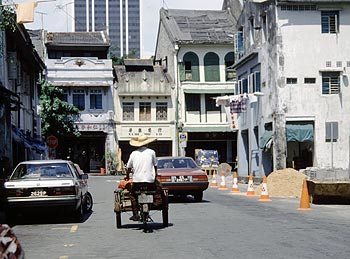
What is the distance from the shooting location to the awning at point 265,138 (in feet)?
116

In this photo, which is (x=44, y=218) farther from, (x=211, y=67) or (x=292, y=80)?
(x=211, y=67)

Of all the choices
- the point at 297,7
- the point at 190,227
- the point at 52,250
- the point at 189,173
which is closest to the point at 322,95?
the point at 297,7

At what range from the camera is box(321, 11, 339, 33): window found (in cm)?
3459

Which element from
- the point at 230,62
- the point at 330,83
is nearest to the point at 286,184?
the point at 330,83

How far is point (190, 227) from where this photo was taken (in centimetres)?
1384

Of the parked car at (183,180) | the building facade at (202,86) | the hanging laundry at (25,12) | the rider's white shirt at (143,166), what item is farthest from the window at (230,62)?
the rider's white shirt at (143,166)

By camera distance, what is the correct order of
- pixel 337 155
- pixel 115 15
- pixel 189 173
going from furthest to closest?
pixel 115 15, pixel 337 155, pixel 189 173

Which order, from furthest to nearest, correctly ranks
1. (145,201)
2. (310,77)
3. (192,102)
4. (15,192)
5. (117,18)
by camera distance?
(117,18), (192,102), (310,77), (15,192), (145,201)

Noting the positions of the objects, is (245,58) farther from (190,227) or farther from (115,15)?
(115,15)

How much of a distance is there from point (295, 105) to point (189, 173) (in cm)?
1479

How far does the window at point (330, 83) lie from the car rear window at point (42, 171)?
20991 millimetres

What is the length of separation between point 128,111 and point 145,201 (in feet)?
140

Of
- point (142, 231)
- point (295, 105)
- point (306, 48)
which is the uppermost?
point (306, 48)

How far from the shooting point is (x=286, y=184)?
25.3 m
